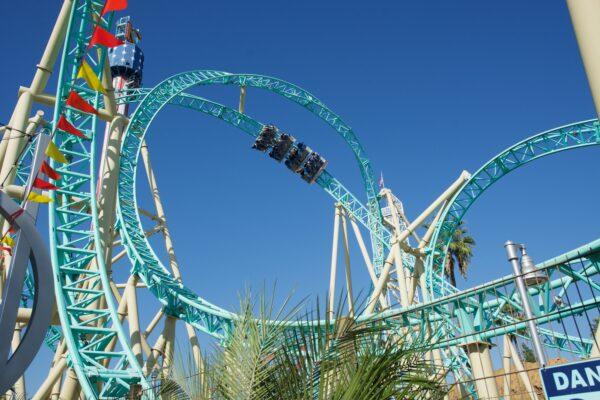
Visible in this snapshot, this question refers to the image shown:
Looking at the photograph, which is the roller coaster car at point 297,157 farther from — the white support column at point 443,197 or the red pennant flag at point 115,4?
the red pennant flag at point 115,4

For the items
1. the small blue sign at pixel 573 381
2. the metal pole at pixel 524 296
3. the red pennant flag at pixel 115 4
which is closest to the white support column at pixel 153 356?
the red pennant flag at pixel 115 4

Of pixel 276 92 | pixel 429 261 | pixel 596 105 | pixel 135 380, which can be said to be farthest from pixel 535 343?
pixel 276 92

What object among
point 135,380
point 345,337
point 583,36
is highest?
point 135,380

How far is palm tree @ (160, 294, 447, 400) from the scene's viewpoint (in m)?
1.99

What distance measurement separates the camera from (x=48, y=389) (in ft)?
27.1

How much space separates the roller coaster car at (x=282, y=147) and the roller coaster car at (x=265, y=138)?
0.22 metres

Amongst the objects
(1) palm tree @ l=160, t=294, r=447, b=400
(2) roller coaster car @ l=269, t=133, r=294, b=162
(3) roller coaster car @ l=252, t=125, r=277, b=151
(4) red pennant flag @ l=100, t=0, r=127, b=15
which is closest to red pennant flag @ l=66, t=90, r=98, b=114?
(4) red pennant flag @ l=100, t=0, r=127, b=15

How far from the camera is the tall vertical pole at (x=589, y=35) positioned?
1.39 meters

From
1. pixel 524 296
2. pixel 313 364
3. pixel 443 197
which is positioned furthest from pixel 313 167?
pixel 313 364

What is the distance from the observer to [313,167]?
15703 mm

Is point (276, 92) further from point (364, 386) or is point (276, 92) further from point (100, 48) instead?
point (364, 386)

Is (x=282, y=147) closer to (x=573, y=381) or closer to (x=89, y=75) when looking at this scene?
(x=89, y=75)

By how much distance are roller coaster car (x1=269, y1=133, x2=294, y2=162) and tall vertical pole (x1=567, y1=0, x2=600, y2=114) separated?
1394 centimetres

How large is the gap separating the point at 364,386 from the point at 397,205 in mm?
13992
